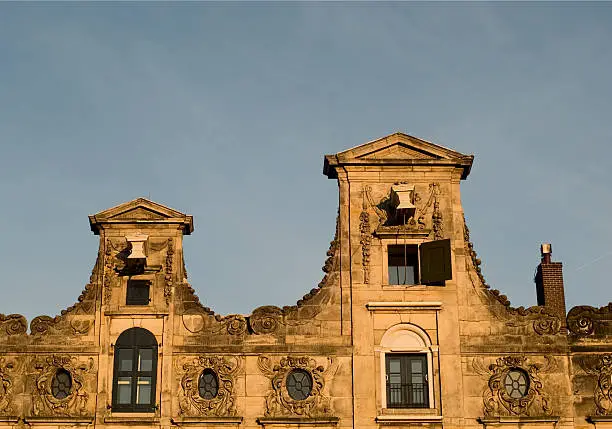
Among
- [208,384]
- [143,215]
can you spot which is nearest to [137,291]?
[143,215]

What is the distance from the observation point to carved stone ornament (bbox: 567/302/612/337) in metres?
35.8

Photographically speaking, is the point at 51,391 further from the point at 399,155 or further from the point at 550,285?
the point at 550,285

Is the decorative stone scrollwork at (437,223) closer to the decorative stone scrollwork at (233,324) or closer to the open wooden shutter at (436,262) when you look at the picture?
the open wooden shutter at (436,262)

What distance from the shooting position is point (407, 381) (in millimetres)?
35531

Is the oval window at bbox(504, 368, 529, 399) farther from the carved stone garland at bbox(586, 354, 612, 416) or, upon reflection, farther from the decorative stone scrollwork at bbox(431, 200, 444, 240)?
the decorative stone scrollwork at bbox(431, 200, 444, 240)

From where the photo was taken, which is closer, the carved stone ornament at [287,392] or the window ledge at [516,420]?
the window ledge at [516,420]

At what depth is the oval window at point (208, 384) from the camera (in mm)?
35406

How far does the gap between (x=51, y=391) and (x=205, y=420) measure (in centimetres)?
451

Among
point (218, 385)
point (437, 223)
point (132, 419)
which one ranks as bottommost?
point (132, 419)

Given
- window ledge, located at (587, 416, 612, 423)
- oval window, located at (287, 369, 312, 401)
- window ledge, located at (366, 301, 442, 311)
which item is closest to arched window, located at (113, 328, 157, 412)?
oval window, located at (287, 369, 312, 401)

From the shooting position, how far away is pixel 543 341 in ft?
117

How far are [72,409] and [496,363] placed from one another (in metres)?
12.1

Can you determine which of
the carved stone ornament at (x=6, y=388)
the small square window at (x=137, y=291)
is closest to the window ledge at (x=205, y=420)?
the small square window at (x=137, y=291)

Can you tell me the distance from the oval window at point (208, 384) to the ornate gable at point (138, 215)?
178 inches
